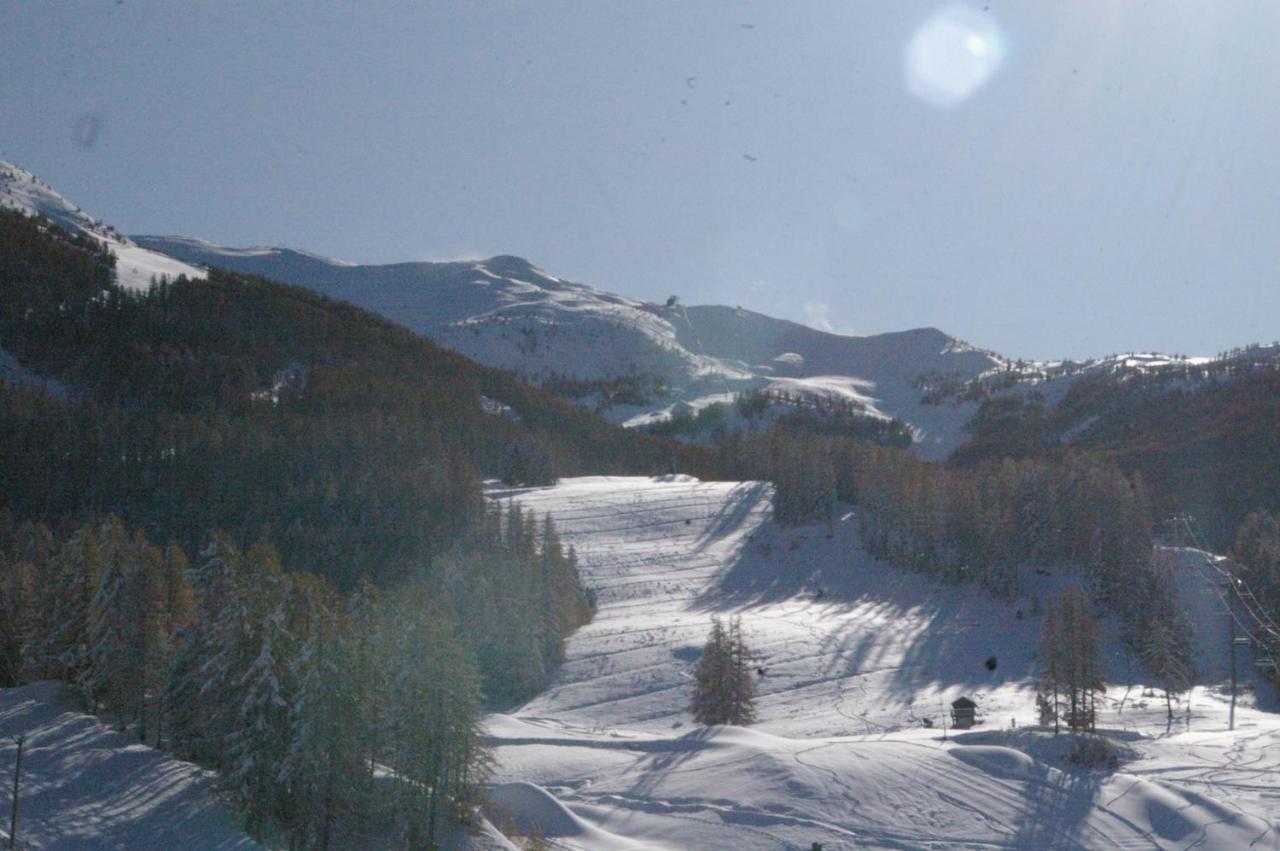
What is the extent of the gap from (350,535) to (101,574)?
4353 centimetres

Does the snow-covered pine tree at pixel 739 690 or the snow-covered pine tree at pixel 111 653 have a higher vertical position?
the snow-covered pine tree at pixel 111 653

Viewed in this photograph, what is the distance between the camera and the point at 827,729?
184 ft

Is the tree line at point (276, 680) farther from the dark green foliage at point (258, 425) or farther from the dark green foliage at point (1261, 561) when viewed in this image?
the dark green foliage at point (1261, 561)

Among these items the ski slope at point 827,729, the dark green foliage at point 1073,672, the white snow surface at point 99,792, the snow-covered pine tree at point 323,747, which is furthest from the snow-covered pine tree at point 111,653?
the dark green foliage at point 1073,672

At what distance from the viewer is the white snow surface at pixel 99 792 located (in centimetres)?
3095

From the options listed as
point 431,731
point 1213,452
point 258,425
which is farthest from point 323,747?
point 1213,452

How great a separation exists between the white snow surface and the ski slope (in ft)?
28.4

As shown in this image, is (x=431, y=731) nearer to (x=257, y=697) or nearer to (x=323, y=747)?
(x=323, y=747)

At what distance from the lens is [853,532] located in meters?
101

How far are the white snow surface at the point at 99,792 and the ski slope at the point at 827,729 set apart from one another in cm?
865

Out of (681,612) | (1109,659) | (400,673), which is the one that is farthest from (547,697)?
(1109,659)

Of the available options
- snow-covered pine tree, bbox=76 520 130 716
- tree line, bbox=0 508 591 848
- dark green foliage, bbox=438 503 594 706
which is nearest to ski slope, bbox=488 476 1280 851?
dark green foliage, bbox=438 503 594 706

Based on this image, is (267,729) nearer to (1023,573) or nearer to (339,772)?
(339,772)

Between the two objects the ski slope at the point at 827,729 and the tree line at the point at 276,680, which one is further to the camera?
the ski slope at the point at 827,729
